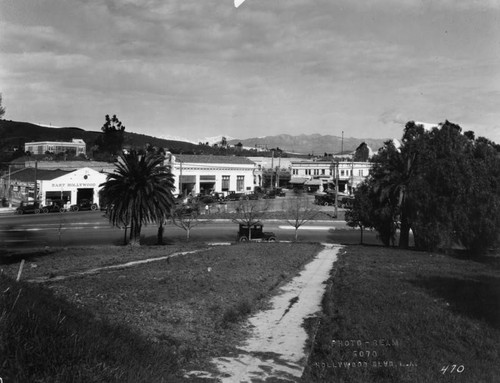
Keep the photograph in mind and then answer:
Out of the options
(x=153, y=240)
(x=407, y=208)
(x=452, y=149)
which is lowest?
(x=153, y=240)

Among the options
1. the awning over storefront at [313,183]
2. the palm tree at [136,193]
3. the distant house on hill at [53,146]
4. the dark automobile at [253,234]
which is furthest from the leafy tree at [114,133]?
the distant house on hill at [53,146]

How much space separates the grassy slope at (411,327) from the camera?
7539 millimetres

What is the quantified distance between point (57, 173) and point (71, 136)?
99.1 meters

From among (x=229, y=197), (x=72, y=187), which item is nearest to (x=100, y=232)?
(x=72, y=187)

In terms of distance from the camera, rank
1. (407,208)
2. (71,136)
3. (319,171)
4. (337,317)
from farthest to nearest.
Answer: (71,136) < (319,171) < (407,208) < (337,317)

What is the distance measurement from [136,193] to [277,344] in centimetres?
2298

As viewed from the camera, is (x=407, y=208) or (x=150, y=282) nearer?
(x=150, y=282)

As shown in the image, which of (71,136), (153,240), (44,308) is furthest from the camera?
(71,136)

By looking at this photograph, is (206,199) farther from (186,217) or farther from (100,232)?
(100,232)

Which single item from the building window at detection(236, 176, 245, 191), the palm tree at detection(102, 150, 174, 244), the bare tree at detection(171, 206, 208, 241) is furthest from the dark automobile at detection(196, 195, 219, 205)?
the palm tree at detection(102, 150, 174, 244)

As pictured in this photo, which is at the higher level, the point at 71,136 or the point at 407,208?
the point at 71,136

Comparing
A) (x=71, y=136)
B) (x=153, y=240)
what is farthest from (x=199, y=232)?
(x=71, y=136)

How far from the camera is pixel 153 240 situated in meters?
39.4

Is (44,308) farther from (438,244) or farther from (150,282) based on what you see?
(438,244)
